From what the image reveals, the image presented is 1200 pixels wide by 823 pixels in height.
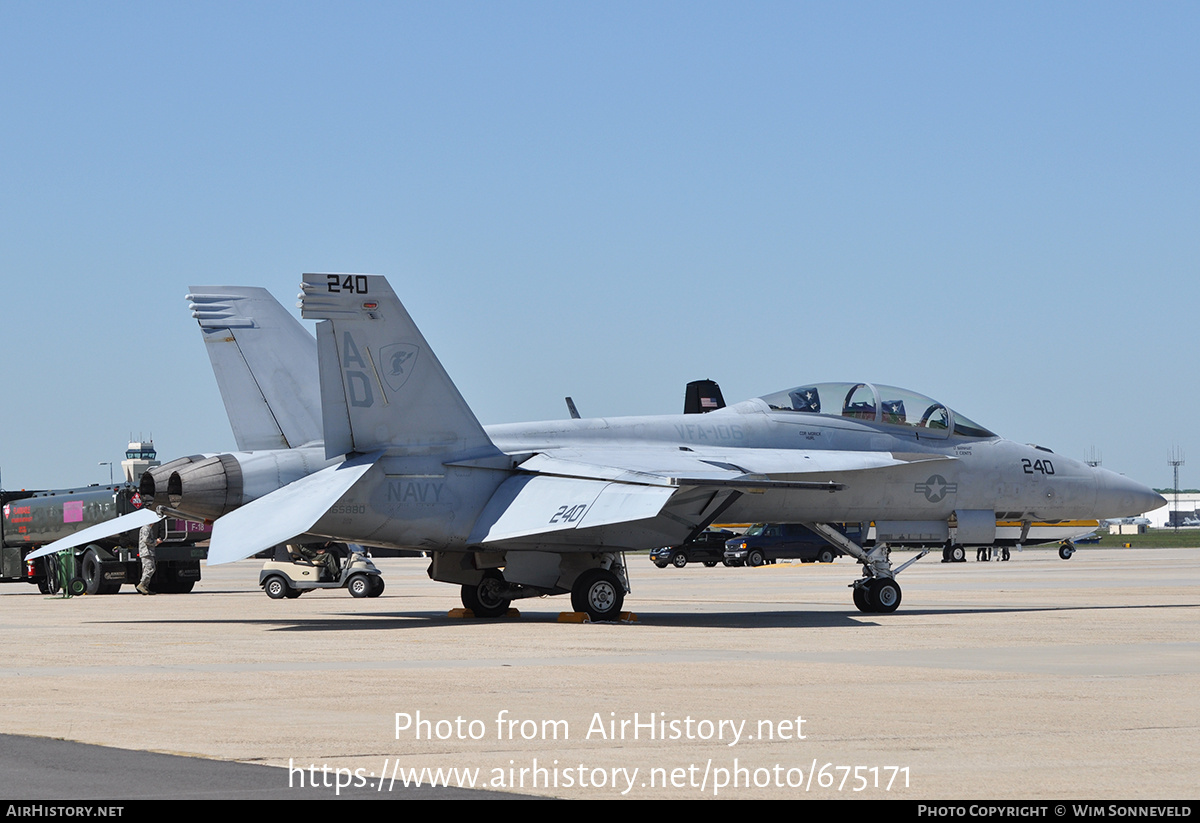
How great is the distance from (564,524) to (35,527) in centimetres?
2317

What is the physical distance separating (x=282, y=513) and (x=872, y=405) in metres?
9.31

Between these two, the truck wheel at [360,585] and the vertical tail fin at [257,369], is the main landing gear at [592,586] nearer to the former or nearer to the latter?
the vertical tail fin at [257,369]

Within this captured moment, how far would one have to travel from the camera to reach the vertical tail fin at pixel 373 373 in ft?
63.5

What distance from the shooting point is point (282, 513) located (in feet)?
61.4

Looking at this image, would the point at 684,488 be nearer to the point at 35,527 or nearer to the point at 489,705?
the point at 489,705

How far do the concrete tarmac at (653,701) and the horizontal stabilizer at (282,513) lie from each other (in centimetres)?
113

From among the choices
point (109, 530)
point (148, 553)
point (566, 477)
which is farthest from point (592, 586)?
point (148, 553)

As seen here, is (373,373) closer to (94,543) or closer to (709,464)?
(709,464)

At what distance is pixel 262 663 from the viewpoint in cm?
1433

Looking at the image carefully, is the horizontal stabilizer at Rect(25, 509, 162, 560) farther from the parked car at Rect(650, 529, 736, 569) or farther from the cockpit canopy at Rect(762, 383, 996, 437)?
the parked car at Rect(650, 529, 736, 569)

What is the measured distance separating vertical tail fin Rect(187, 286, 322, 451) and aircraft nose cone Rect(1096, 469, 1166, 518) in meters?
12.5

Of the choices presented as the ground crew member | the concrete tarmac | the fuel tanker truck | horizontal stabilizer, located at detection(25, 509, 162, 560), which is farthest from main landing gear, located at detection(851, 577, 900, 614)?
the ground crew member

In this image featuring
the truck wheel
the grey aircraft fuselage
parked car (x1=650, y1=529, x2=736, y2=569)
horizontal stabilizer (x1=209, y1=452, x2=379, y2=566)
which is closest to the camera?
horizontal stabilizer (x1=209, y1=452, x2=379, y2=566)

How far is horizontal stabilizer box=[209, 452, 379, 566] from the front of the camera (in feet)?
59.9
